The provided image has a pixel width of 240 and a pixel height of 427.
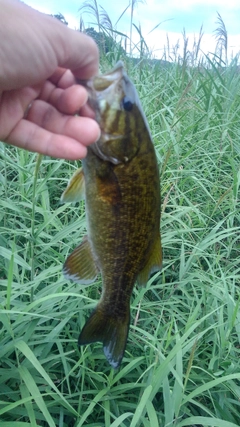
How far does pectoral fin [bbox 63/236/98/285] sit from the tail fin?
0.39 ft

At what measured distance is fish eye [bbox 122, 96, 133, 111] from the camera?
1.21 metres

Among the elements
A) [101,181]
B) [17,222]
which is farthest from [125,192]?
[17,222]

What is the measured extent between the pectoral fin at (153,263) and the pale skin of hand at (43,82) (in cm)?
38

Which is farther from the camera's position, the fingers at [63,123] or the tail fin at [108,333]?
the tail fin at [108,333]

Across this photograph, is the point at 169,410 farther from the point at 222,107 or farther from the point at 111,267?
the point at 222,107

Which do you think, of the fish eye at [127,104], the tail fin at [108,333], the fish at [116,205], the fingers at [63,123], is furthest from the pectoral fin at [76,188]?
the tail fin at [108,333]

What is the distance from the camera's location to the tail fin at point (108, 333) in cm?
133

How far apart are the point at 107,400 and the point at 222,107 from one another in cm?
269

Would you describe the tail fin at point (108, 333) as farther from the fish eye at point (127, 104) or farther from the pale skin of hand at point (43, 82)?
the fish eye at point (127, 104)

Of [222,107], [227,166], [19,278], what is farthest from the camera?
[222,107]

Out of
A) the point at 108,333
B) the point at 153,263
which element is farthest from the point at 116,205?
the point at 108,333

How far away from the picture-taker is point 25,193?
2279mm

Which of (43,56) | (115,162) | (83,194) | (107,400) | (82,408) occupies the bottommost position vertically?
(82,408)

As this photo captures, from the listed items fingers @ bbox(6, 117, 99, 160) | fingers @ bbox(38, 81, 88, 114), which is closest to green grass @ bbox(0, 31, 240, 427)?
fingers @ bbox(6, 117, 99, 160)
